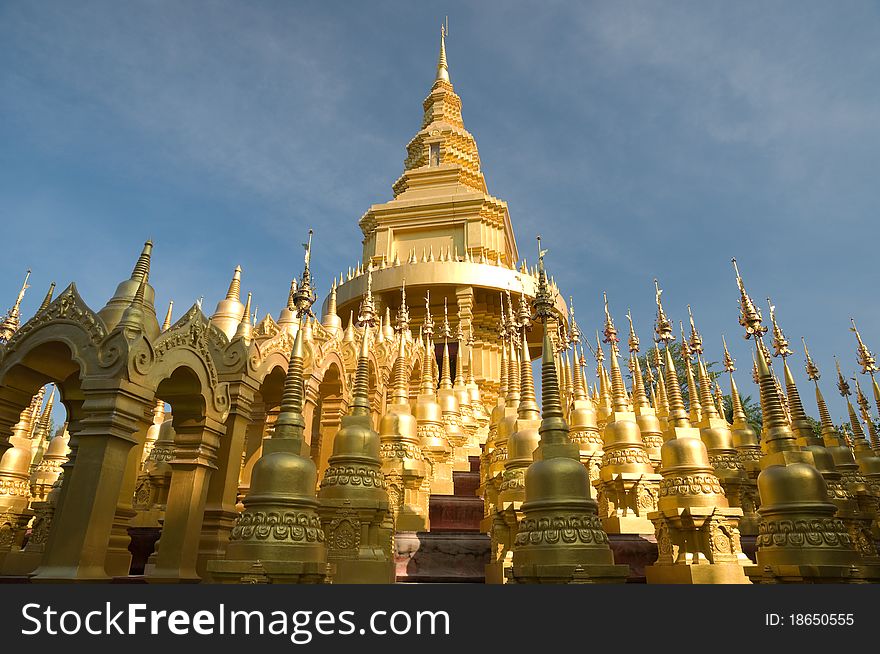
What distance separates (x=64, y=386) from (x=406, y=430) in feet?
17.7

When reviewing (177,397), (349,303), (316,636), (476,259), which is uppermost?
(476,259)

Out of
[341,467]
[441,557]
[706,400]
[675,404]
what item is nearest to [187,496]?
[341,467]

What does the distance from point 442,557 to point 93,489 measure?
4739mm

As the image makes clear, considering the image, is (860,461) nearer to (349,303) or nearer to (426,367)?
(426,367)

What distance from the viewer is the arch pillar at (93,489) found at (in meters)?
5.29

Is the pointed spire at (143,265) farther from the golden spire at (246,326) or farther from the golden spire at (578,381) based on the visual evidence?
the golden spire at (578,381)

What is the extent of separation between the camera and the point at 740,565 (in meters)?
6.61

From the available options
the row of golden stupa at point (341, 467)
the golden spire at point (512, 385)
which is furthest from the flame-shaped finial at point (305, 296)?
the golden spire at point (512, 385)

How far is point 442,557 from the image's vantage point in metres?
8.04

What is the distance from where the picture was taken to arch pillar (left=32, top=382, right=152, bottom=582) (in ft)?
17.3

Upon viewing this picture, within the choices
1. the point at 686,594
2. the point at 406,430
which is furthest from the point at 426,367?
the point at 686,594

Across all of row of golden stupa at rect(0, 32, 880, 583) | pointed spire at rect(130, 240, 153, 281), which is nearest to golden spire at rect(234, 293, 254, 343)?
row of golden stupa at rect(0, 32, 880, 583)

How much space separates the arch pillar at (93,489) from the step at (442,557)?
12.8 ft

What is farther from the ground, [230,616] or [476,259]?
[476,259]
